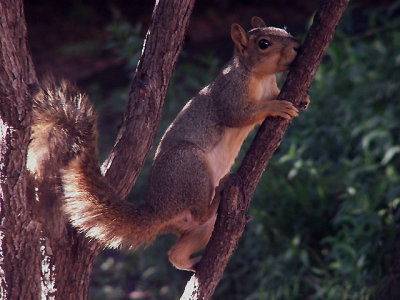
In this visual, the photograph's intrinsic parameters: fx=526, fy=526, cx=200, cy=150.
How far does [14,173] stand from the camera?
152cm

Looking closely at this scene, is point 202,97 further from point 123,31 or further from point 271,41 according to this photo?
point 123,31

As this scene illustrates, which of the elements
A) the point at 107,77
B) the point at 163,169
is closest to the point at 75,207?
the point at 163,169

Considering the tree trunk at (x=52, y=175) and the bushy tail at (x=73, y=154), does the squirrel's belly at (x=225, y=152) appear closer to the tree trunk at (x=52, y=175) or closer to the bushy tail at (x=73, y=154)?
the tree trunk at (x=52, y=175)

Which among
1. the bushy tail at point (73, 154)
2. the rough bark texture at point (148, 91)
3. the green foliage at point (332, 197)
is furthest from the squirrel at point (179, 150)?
the green foliage at point (332, 197)

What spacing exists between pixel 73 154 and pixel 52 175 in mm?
105

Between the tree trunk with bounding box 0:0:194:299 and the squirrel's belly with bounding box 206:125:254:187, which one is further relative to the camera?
the squirrel's belly with bounding box 206:125:254:187

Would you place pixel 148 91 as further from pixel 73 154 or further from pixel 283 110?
pixel 283 110

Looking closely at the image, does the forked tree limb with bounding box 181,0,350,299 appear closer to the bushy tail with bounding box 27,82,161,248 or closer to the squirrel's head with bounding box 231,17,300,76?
the squirrel's head with bounding box 231,17,300,76

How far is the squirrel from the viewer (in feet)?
5.63

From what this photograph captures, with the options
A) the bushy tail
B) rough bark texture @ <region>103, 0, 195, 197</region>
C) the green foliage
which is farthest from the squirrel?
the green foliage

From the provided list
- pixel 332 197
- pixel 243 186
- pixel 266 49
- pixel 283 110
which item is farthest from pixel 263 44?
pixel 332 197

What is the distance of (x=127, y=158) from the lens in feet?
6.09

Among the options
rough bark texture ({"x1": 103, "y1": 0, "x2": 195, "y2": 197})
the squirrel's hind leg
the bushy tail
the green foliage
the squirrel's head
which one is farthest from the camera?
the green foliage

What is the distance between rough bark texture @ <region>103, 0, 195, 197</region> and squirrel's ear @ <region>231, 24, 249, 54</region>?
0.34m
